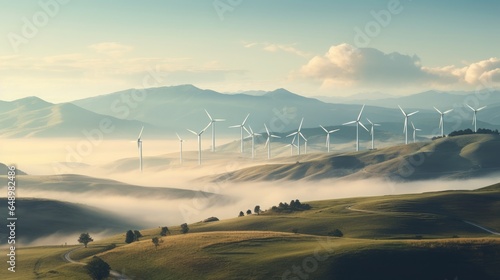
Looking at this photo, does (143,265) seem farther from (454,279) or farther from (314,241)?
(454,279)

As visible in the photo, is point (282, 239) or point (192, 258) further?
point (282, 239)

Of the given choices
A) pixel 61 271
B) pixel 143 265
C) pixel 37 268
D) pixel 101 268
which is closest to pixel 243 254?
pixel 143 265

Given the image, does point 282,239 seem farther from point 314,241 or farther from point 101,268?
point 101,268

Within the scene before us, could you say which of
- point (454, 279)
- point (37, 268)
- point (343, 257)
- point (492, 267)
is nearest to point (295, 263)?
point (343, 257)

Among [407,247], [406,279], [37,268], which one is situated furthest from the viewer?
[37,268]

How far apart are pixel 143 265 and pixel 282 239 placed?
42373 millimetres

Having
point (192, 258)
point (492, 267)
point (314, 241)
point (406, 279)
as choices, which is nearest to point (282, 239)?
point (314, 241)

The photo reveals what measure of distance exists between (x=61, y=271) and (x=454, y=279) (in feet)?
333

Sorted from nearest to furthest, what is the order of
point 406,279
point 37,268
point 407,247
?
point 406,279 < point 407,247 < point 37,268

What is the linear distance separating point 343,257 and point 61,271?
7563cm

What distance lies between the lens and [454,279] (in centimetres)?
15375

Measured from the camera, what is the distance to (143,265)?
579 feet

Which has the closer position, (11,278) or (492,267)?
(492,267)

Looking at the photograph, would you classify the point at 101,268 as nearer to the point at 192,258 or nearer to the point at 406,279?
the point at 192,258
